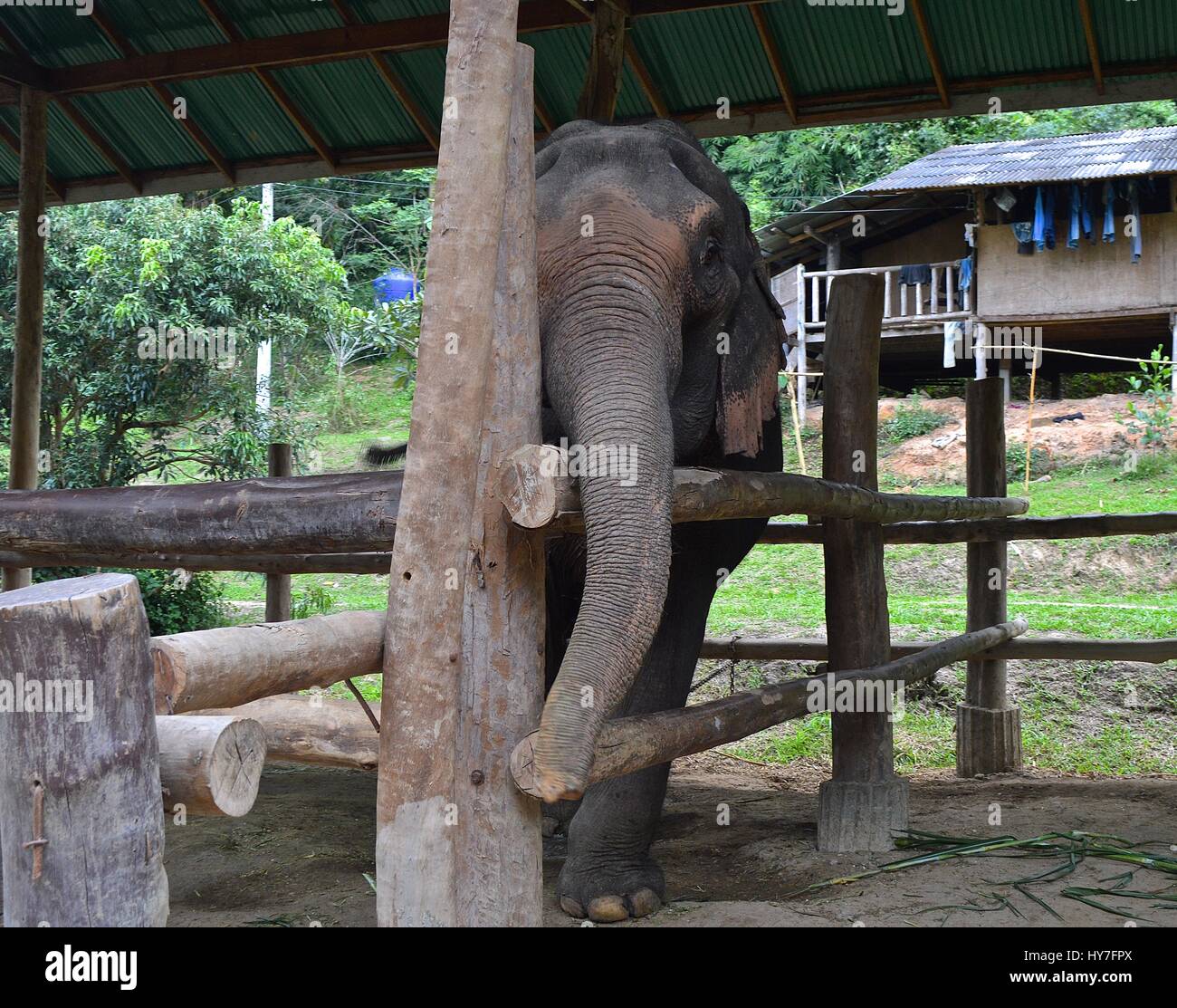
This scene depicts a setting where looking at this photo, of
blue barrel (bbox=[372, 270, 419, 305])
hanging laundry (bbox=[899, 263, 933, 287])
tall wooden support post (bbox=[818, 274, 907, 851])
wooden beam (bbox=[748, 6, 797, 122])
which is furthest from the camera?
blue barrel (bbox=[372, 270, 419, 305])

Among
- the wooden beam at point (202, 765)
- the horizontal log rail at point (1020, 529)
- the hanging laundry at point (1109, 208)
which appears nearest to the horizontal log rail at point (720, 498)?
the horizontal log rail at point (1020, 529)

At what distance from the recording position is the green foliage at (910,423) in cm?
1761

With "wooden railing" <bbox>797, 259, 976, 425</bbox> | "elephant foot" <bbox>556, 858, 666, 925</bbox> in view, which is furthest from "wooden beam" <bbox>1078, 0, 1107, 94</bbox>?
"wooden railing" <bbox>797, 259, 976, 425</bbox>

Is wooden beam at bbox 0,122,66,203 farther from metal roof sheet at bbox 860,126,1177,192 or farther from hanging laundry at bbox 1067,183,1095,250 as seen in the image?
hanging laundry at bbox 1067,183,1095,250

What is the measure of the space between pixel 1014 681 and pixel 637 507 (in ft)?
21.4

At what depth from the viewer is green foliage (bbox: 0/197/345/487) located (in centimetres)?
1094

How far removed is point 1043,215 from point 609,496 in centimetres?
1561

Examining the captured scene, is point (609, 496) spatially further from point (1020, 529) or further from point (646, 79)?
point (646, 79)

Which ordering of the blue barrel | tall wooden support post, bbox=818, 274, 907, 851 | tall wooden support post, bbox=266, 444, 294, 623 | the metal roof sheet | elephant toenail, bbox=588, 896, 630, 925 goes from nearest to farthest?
elephant toenail, bbox=588, 896, 630, 925, tall wooden support post, bbox=818, 274, 907, 851, tall wooden support post, bbox=266, 444, 294, 623, the metal roof sheet, the blue barrel

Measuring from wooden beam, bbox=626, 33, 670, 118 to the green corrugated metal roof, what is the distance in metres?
0.04

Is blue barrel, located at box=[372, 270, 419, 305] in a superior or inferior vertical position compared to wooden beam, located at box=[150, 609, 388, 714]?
superior

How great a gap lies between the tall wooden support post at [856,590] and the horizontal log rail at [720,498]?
0.60 feet

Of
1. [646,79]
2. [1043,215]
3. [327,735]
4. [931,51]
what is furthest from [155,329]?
[1043,215]

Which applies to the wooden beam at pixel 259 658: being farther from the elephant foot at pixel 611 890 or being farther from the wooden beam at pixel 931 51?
the wooden beam at pixel 931 51
